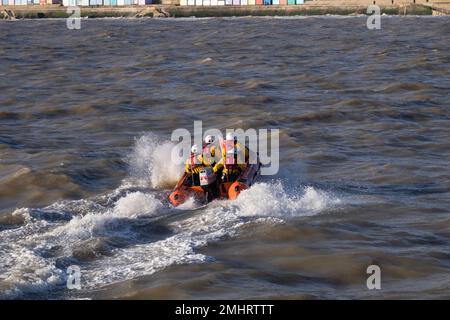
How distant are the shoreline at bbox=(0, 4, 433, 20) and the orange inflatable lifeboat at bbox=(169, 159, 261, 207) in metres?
81.0

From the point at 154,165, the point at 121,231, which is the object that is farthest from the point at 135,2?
the point at 121,231

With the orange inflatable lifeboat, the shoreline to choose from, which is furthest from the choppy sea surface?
the shoreline

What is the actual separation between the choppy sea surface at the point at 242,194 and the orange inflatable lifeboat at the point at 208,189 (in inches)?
9.4

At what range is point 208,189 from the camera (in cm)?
1798

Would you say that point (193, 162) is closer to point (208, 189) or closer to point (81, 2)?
point (208, 189)

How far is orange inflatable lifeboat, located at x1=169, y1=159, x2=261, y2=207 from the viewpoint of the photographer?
17750 mm

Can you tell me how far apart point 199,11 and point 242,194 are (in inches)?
3485

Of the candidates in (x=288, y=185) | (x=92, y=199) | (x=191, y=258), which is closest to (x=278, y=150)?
(x=288, y=185)

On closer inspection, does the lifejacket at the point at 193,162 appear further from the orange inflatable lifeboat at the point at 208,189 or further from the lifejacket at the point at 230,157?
the lifejacket at the point at 230,157

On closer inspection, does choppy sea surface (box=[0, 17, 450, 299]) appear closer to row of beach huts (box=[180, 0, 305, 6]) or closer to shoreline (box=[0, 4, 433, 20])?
shoreline (box=[0, 4, 433, 20])

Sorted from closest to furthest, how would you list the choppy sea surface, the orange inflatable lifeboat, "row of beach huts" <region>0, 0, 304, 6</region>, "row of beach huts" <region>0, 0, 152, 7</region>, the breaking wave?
the breaking wave
the choppy sea surface
the orange inflatable lifeboat
"row of beach huts" <region>0, 0, 304, 6</region>
"row of beach huts" <region>0, 0, 152, 7</region>

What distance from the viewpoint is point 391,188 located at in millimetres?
19609

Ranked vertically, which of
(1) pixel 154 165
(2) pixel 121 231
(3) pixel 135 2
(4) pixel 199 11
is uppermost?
(2) pixel 121 231
